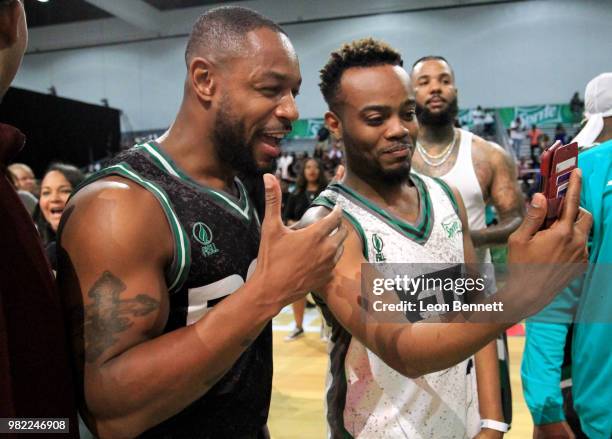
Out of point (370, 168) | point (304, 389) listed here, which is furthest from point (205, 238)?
point (304, 389)

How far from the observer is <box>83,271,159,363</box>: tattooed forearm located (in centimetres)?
98

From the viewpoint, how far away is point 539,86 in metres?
12.0

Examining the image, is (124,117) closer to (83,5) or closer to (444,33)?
(83,5)

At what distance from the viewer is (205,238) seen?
1156mm

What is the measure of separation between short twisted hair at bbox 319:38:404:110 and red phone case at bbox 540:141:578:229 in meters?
0.72

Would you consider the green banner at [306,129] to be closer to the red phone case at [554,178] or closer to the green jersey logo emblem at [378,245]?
the green jersey logo emblem at [378,245]

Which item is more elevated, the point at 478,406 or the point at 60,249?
the point at 60,249

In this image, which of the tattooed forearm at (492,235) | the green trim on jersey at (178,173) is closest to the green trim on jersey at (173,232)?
the green trim on jersey at (178,173)

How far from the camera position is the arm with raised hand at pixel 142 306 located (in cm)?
95

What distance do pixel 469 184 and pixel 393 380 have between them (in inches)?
57.8

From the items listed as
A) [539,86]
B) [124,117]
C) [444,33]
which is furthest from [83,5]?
[539,86]

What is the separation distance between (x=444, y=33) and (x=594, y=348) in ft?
39.0

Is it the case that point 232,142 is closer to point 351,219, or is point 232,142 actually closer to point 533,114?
point 351,219

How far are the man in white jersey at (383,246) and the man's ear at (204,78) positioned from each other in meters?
0.39
